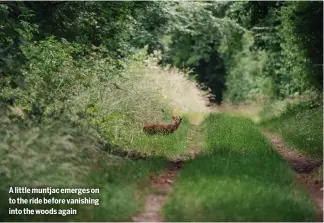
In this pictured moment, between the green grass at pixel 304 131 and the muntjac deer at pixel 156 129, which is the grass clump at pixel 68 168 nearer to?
the muntjac deer at pixel 156 129

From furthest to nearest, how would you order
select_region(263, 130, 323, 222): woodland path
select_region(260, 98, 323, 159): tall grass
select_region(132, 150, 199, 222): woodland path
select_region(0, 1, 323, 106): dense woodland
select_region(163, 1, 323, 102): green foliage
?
1. select_region(163, 1, 323, 102): green foliage
2. select_region(260, 98, 323, 159): tall grass
3. select_region(0, 1, 323, 106): dense woodland
4. select_region(263, 130, 323, 222): woodland path
5. select_region(132, 150, 199, 222): woodland path

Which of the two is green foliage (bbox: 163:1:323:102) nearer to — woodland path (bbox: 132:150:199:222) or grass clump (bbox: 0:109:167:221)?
woodland path (bbox: 132:150:199:222)

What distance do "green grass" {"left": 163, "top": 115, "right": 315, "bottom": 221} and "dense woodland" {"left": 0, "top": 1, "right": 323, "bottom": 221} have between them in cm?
5

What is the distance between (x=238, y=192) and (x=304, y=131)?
337 inches

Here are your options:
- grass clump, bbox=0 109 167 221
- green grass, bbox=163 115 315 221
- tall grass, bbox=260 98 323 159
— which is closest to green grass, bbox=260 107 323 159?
tall grass, bbox=260 98 323 159

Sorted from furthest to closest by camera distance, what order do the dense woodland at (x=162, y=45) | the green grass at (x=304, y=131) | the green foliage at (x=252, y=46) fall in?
the green foliage at (x=252, y=46) → the green grass at (x=304, y=131) → the dense woodland at (x=162, y=45)

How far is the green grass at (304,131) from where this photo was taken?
45.9ft

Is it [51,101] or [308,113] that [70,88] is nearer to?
[51,101]

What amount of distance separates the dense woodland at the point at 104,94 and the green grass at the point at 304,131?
6cm

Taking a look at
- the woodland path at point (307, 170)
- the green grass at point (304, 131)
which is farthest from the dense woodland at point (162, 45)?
the woodland path at point (307, 170)

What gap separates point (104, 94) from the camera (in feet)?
46.7

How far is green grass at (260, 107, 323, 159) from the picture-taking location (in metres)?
14.0

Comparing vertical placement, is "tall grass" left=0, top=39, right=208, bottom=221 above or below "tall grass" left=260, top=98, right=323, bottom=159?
above

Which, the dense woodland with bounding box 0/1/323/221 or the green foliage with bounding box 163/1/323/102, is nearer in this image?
the dense woodland with bounding box 0/1/323/221
